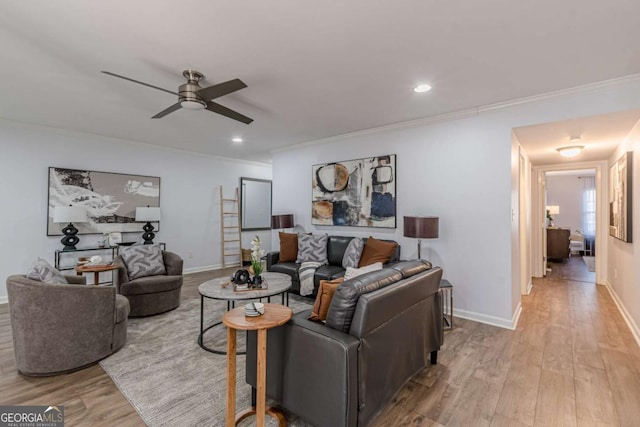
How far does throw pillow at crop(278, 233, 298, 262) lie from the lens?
4.95 m

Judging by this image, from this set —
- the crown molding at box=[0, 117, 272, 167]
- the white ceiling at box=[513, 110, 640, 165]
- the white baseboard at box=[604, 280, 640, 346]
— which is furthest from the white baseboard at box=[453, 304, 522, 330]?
the crown molding at box=[0, 117, 272, 167]

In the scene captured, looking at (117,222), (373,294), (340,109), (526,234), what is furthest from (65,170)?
(526,234)

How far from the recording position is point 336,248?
473cm

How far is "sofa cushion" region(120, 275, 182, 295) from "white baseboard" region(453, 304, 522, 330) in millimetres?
3688

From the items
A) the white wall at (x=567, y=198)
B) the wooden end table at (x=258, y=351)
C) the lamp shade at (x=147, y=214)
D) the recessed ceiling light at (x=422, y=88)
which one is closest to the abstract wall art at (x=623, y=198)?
the recessed ceiling light at (x=422, y=88)

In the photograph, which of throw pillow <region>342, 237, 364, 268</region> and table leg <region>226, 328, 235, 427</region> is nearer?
table leg <region>226, 328, 235, 427</region>

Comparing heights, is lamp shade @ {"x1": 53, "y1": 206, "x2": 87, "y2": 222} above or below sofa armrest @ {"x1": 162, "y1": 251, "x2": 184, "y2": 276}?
above

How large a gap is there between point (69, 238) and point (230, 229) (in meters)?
3.07

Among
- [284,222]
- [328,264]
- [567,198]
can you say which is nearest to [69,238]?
[284,222]

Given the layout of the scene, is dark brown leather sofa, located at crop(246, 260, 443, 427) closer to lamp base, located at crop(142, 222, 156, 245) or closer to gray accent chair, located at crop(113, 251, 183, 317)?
gray accent chair, located at crop(113, 251, 183, 317)

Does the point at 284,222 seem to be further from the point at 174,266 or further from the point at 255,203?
the point at 255,203

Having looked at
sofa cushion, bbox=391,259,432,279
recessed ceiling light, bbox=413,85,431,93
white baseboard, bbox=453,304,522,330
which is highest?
recessed ceiling light, bbox=413,85,431,93

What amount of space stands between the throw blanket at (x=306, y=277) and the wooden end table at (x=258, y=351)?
7.49 ft

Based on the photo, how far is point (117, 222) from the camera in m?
5.26
